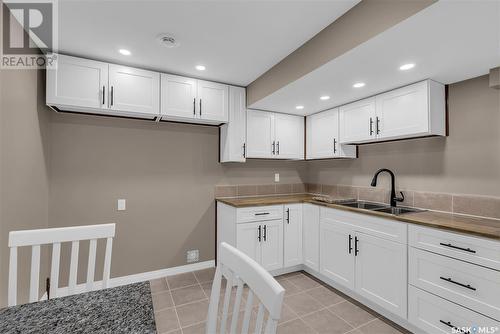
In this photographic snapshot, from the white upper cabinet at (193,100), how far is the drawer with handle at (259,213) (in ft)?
3.75

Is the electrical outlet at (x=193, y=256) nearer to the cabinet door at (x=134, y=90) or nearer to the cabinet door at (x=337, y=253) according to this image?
the cabinet door at (x=337, y=253)

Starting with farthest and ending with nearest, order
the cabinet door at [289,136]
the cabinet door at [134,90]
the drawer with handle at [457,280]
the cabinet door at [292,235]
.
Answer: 1. the cabinet door at [289,136]
2. the cabinet door at [292,235]
3. the cabinet door at [134,90]
4. the drawer with handle at [457,280]

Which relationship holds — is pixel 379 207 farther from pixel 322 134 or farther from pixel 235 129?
pixel 235 129

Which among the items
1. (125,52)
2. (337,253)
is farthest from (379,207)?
(125,52)

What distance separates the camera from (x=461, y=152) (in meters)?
2.18

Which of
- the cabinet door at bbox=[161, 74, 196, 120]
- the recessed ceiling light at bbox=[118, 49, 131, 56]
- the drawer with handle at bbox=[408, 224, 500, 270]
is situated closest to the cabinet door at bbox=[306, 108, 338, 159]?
the drawer with handle at bbox=[408, 224, 500, 270]

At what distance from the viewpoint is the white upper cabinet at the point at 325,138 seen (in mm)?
3062

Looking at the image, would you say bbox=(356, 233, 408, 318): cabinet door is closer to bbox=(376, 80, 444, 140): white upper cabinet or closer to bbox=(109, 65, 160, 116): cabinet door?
bbox=(376, 80, 444, 140): white upper cabinet

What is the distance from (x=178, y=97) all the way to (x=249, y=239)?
71.6 inches

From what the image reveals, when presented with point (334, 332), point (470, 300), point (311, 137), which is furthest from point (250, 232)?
point (470, 300)

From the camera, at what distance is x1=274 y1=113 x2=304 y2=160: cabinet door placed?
3.41m

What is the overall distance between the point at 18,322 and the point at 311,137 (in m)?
3.31

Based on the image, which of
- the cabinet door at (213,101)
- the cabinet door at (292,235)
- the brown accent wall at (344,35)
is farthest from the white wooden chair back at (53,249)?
the cabinet door at (292,235)

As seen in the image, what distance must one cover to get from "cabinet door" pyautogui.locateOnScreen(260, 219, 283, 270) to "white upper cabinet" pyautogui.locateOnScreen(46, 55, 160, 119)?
1.83m
